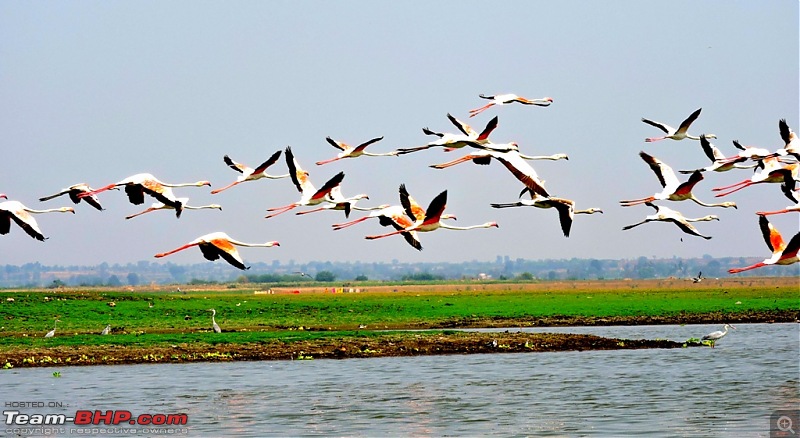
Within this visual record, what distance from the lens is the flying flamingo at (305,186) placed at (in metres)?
22.1

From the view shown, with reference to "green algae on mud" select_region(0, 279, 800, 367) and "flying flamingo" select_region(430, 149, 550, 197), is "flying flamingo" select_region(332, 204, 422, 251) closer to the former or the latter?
"flying flamingo" select_region(430, 149, 550, 197)

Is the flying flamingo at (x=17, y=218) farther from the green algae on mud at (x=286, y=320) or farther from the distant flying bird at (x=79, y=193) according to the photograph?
the green algae on mud at (x=286, y=320)

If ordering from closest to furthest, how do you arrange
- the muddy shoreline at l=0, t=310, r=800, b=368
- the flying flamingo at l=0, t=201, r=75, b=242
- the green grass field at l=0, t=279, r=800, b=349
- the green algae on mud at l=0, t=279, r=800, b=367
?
1. the flying flamingo at l=0, t=201, r=75, b=242
2. the muddy shoreline at l=0, t=310, r=800, b=368
3. the green algae on mud at l=0, t=279, r=800, b=367
4. the green grass field at l=0, t=279, r=800, b=349

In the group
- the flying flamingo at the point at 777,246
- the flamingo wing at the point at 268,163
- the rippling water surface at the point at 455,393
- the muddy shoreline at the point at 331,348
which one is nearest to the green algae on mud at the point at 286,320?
the muddy shoreline at the point at 331,348

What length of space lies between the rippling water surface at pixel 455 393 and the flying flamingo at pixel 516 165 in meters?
4.24

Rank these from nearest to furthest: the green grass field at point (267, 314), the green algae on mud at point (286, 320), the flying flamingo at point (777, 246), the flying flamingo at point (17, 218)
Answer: the flying flamingo at point (777, 246) < the flying flamingo at point (17, 218) < the green algae on mud at point (286, 320) < the green grass field at point (267, 314)

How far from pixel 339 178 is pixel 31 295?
105 feet

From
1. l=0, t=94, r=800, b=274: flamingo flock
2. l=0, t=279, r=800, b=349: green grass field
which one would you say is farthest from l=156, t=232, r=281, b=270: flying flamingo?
l=0, t=279, r=800, b=349: green grass field

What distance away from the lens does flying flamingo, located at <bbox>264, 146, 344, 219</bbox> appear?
2211cm

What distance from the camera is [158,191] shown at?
72.7 ft

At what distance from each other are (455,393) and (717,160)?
722 centimetres

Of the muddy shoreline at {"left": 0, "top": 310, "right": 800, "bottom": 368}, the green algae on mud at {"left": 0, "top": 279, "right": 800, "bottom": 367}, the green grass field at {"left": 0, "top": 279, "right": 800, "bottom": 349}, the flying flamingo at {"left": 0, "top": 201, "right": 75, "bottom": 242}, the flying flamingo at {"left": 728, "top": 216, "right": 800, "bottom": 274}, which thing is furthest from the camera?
the green grass field at {"left": 0, "top": 279, "right": 800, "bottom": 349}

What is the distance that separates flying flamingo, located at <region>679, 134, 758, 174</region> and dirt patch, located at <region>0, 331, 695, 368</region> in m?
11.4

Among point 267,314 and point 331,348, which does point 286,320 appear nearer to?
point 267,314
